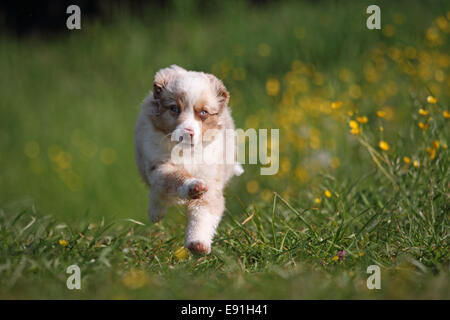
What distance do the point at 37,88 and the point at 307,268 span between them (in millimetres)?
8366

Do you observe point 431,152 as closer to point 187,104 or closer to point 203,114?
point 203,114

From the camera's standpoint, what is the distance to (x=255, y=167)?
618 centimetres

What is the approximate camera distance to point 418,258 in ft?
10.5

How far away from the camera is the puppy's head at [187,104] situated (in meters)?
3.09

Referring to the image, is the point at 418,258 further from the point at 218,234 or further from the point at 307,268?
the point at 218,234

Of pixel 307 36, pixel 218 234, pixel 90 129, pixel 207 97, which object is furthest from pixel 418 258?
pixel 90 129

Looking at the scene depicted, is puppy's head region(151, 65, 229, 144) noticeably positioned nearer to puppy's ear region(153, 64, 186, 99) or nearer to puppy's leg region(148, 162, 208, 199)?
puppy's ear region(153, 64, 186, 99)

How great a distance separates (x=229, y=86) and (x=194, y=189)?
406 cm

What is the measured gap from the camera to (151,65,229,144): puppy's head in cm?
309

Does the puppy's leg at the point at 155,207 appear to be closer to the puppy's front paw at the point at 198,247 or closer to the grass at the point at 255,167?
the grass at the point at 255,167

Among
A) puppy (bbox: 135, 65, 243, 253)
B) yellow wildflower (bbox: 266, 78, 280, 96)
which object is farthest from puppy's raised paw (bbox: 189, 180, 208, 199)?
yellow wildflower (bbox: 266, 78, 280, 96)
